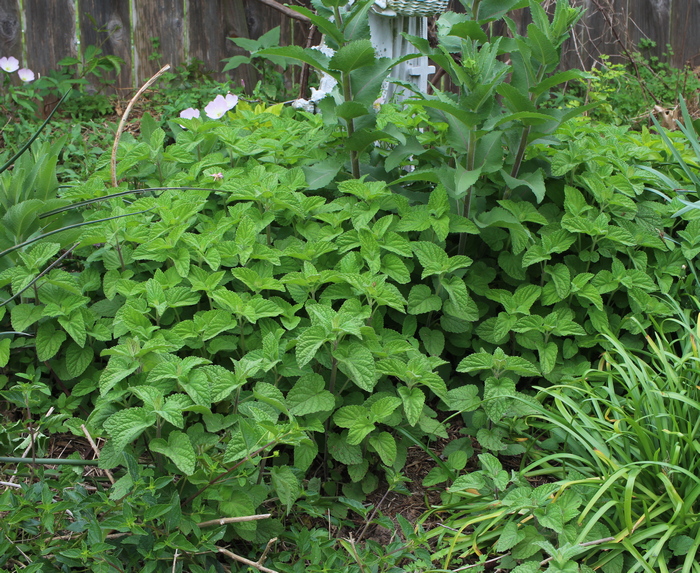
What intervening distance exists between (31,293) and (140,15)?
Result: 11.3 ft

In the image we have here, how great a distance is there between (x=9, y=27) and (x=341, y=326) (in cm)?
403

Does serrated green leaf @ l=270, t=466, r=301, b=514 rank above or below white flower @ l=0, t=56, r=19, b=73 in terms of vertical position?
below

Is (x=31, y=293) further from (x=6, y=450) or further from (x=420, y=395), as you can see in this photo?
(x=420, y=395)

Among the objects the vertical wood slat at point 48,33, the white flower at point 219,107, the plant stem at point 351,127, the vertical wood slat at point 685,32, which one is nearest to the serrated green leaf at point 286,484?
the plant stem at point 351,127

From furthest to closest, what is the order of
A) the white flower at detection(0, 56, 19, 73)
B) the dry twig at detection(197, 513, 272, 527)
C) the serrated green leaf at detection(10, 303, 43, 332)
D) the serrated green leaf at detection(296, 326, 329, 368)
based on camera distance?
the white flower at detection(0, 56, 19, 73) < the serrated green leaf at detection(10, 303, 43, 332) < the serrated green leaf at detection(296, 326, 329, 368) < the dry twig at detection(197, 513, 272, 527)

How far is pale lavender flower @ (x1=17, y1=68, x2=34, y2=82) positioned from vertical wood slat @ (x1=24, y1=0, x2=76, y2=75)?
313 millimetres

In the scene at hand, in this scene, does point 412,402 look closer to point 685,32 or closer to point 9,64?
point 9,64

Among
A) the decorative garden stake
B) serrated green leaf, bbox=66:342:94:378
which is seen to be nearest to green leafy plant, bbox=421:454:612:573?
serrated green leaf, bbox=66:342:94:378

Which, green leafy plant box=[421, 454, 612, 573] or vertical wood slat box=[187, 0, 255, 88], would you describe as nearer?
green leafy plant box=[421, 454, 612, 573]

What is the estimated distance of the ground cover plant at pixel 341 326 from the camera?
171 cm

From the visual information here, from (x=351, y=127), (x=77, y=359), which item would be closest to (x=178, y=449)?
(x=77, y=359)

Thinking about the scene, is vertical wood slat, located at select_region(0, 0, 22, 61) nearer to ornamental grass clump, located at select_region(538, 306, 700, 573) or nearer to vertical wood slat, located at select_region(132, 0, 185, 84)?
vertical wood slat, located at select_region(132, 0, 185, 84)

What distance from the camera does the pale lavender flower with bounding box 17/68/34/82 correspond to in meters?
4.39

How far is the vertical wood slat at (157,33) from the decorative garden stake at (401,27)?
2.39 metres
